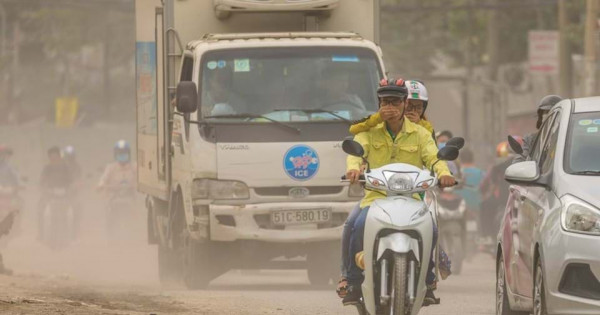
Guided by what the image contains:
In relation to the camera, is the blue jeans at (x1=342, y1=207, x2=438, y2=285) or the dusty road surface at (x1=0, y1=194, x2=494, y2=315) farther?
the dusty road surface at (x1=0, y1=194, x2=494, y2=315)

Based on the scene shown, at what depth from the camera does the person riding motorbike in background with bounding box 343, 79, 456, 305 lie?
31.9ft

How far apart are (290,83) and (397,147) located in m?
5.80

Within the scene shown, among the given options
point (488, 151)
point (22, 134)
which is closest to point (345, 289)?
point (488, 151)

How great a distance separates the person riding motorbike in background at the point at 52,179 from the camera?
26297 mm

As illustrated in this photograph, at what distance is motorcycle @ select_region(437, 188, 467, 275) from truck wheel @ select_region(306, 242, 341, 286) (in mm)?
2832

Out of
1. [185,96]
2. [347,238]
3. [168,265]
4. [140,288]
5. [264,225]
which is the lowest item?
[140,288]

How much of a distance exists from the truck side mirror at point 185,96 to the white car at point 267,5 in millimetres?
1144

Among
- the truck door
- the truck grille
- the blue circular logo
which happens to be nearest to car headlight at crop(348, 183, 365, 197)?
the truck grille

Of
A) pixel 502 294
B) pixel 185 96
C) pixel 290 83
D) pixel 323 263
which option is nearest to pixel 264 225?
pixel 323 263

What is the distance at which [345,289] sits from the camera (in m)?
9.88

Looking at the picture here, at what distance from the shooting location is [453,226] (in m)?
19.6

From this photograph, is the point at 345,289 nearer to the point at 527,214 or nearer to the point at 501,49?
the point at 527,214

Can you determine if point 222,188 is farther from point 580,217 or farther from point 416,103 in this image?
point 580,217

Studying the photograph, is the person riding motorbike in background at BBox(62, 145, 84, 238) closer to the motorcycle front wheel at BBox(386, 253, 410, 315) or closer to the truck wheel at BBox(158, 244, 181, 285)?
the truck wheel at BBox(158, 244, 181, 285)
